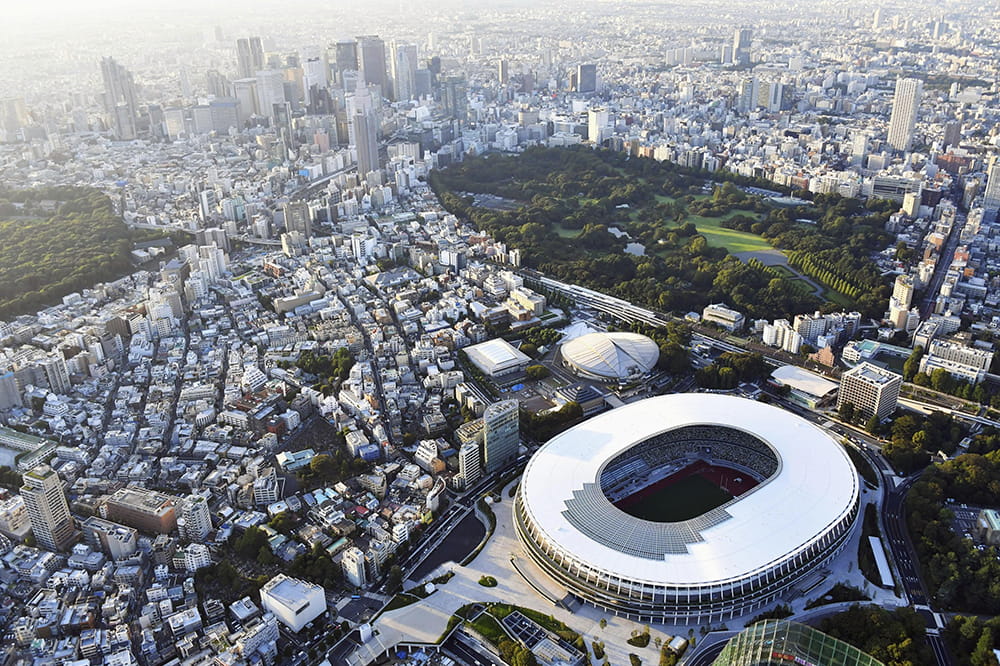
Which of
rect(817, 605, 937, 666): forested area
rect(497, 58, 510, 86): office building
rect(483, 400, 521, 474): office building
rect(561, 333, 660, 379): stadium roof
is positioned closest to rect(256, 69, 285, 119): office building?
rect(497, 58, 510, 86): office building

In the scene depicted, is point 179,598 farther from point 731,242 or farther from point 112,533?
point 731,242

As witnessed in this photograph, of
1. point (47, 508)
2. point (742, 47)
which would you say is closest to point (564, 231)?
point (47, 508)

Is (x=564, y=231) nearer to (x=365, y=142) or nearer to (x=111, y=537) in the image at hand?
(x=365, y=142)

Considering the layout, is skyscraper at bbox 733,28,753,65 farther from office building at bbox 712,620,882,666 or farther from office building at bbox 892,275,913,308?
office building at bbox 712,620,882,666

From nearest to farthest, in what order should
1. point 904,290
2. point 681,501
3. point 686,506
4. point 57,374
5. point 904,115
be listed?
1. point 686,506
2. point 681,501
3. point 57,374
4. point 904,290
5. point 904,115

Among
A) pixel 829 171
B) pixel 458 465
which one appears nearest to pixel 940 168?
pixel 829 171
